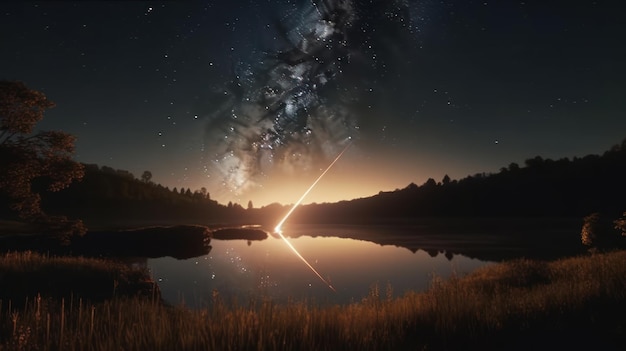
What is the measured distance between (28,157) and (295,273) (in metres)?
15.8

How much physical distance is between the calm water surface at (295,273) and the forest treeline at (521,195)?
81.9 meters

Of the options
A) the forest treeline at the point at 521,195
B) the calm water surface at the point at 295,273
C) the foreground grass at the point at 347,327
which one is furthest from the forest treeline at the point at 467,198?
the foreground grass at the point at 347,327

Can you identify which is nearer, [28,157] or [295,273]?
[28,157]

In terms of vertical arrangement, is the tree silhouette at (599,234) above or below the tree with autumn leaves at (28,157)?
below

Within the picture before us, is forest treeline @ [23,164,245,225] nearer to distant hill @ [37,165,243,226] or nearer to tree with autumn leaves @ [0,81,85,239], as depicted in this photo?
distant hill @ [37,165,243,226]

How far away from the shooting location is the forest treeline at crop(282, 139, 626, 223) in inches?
4373

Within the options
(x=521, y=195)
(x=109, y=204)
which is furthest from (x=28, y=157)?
(x=109, y=204)

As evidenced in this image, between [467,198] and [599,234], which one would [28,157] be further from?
[467,198]

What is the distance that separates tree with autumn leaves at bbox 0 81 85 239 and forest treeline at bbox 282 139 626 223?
10483 cm

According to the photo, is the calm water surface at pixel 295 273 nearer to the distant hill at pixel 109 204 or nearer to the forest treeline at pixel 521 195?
the forest treeline at pixel 521 195

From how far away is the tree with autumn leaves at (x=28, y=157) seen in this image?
15.5 meters

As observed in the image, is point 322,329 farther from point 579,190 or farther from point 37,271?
point 579,190

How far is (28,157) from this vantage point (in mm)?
16031

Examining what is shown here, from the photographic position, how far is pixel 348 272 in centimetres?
2727
